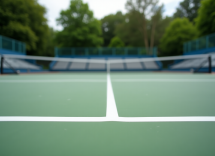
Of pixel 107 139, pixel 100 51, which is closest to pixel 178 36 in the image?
pixel 100 51

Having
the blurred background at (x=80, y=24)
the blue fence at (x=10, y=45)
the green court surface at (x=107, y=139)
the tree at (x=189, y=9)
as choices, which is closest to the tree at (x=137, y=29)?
the blurred background at (x=80, y=24)

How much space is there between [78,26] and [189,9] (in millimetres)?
37952

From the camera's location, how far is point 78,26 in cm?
3050

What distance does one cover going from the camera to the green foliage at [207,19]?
75.5ft

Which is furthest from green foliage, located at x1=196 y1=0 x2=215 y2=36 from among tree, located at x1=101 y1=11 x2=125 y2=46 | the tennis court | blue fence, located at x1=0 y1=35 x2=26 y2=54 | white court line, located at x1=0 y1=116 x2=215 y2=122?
tree, located at x1=101 y1=11 x2=125 y2=46

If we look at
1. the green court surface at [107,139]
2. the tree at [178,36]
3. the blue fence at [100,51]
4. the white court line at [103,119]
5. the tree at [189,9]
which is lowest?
the green court surface at [107,139]

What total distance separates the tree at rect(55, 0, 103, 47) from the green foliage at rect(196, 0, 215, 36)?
18452mm

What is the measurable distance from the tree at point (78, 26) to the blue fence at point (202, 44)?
16663 millimetres

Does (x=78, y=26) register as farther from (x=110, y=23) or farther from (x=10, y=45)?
(x=110, y=23)

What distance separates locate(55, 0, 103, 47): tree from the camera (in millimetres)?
29275

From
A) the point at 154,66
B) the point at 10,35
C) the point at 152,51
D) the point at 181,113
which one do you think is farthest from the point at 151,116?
the point at 10,35

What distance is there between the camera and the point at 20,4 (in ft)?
79.9

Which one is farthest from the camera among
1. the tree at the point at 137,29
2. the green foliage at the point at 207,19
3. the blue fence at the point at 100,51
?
the tree at the point at 137,29

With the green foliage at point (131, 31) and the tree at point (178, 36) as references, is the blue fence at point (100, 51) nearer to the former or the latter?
the green foliage at point (131, 31)
